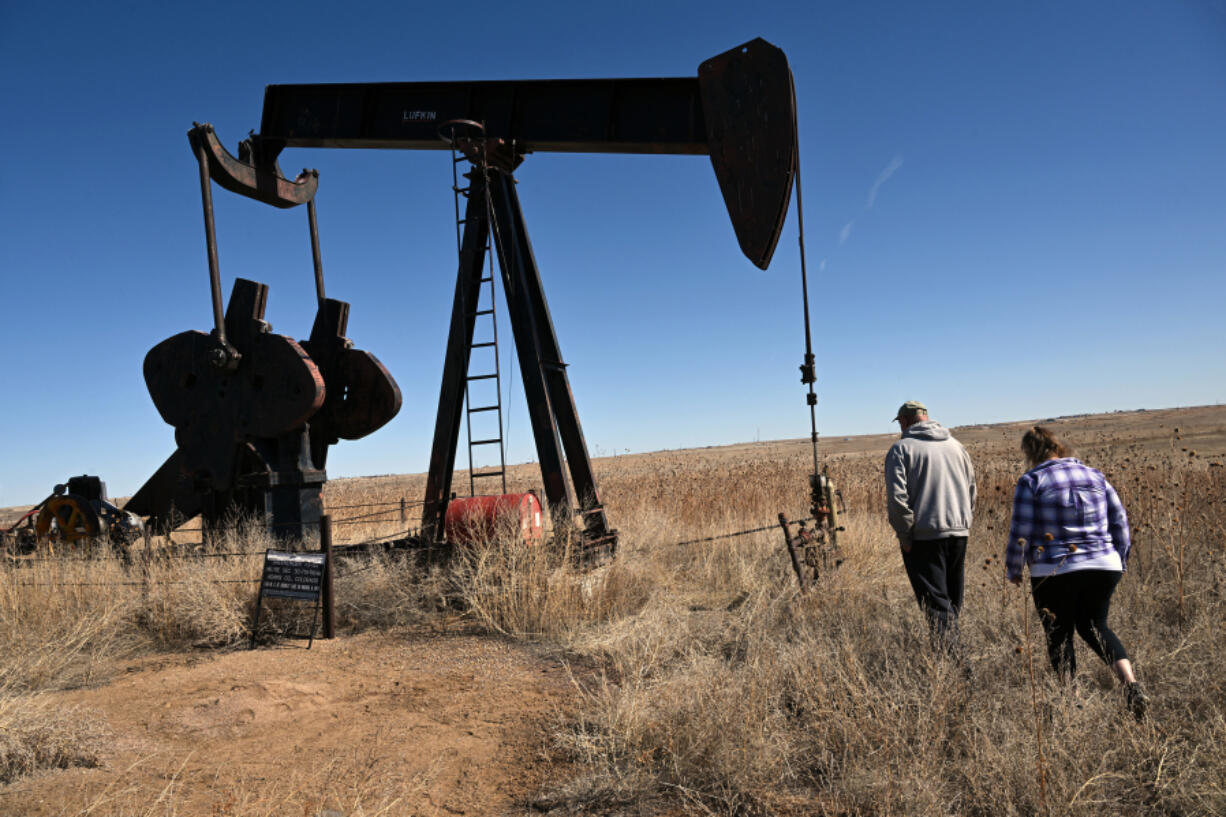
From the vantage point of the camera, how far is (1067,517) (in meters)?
3.68

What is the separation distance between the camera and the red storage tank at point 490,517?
6918 millimetres

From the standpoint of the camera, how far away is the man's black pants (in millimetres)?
4238

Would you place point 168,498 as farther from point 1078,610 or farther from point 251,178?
point 1078,610

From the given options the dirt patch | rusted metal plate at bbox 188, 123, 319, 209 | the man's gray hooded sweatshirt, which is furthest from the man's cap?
rusted metal plate at bbox 188, 123, 319, 209

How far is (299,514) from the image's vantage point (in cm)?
824

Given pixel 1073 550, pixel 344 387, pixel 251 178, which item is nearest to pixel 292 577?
A: pixel 344 387

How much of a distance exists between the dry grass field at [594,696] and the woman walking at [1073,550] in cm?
24

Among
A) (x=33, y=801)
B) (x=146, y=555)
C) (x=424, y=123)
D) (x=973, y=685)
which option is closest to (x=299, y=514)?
(x=146, y=555)

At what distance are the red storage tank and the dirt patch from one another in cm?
118

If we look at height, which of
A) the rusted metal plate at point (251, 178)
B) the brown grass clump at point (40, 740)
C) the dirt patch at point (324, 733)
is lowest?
the dirt patch at point (324, 733)

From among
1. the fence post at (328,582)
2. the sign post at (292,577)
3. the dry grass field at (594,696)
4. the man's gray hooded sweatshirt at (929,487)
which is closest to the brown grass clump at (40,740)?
the dry grass field at (594,696)

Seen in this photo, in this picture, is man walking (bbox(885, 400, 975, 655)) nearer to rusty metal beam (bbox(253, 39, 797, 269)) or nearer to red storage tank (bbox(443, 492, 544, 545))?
rusty metal beam (bbox(253, 39, 797, 269))

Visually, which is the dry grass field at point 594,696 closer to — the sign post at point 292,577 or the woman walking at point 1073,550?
the woman walking at point 1073,550

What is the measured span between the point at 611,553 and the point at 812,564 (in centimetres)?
212
